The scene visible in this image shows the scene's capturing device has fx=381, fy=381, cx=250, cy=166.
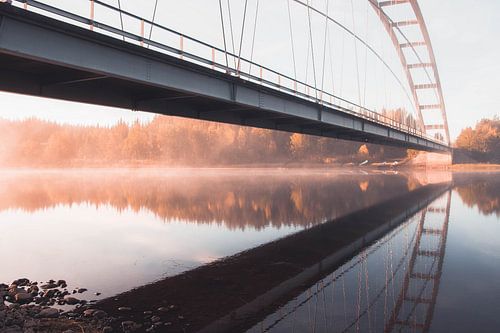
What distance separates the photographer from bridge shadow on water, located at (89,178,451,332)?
1017 centimetres

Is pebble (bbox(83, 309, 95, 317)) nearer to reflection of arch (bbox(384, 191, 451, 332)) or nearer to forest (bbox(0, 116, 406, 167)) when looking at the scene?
reflection of arch (bbox(384, 191, 451, 332))

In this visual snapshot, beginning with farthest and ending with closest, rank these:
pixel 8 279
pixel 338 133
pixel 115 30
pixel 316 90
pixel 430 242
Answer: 1. pixel 338 133
2. pixel 316 90
3. pixel 430 242
4. pixel 115 30
5. pixel 8 279

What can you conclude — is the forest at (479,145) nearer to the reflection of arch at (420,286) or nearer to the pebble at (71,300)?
the reflection of arch at (420,286)

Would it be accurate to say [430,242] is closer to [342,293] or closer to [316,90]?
[342,293]

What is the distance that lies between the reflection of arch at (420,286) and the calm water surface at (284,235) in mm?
48

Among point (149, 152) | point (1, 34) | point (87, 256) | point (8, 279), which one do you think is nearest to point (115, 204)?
point (87, 256)

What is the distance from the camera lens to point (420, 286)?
1305 cm

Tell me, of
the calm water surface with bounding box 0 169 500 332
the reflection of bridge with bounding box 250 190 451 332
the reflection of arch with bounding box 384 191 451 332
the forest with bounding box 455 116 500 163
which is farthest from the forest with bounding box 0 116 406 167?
the reflection of bridge with bounding box 250 190 451 332

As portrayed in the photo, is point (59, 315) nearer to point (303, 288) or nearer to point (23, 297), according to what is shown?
point (23, 297)

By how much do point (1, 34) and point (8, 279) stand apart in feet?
28.1

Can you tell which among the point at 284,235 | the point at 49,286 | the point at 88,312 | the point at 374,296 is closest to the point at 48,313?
the point at 88,312

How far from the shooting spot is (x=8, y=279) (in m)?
13.9

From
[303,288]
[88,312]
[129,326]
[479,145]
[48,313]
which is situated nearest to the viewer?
[129,326]

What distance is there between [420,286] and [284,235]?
948 cm
